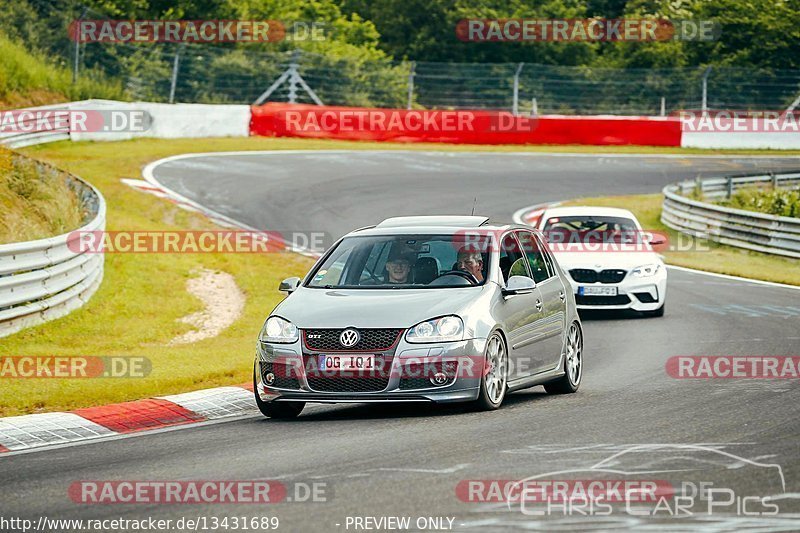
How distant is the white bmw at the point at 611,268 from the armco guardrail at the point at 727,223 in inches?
358

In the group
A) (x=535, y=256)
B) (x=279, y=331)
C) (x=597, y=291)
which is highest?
(x=535, y=256)

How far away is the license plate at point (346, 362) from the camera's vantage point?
380 inches

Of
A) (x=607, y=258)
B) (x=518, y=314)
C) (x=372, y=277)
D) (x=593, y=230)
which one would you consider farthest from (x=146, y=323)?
(x=518, y=314)

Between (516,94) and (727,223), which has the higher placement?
(516,94)

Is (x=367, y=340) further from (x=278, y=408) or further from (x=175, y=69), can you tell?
(x=175, y=69)

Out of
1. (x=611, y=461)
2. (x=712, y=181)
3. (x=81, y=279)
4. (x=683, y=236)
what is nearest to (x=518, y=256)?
(x=611, y=461)

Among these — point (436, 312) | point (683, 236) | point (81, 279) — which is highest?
point (436, 312)

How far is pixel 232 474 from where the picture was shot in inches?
305

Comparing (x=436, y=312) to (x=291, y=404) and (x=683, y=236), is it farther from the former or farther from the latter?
(x=683, y=236)

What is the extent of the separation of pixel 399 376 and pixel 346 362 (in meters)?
0.40

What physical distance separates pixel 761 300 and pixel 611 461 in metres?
12.9

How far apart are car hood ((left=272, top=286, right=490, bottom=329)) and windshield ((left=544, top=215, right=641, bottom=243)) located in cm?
881

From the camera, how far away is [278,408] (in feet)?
33.8

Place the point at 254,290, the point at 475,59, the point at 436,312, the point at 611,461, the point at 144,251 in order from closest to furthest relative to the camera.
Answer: the point at 611,461 < the point at 436,312 < the point at 254,290 < the point at 144,251 < the point at 475,59
